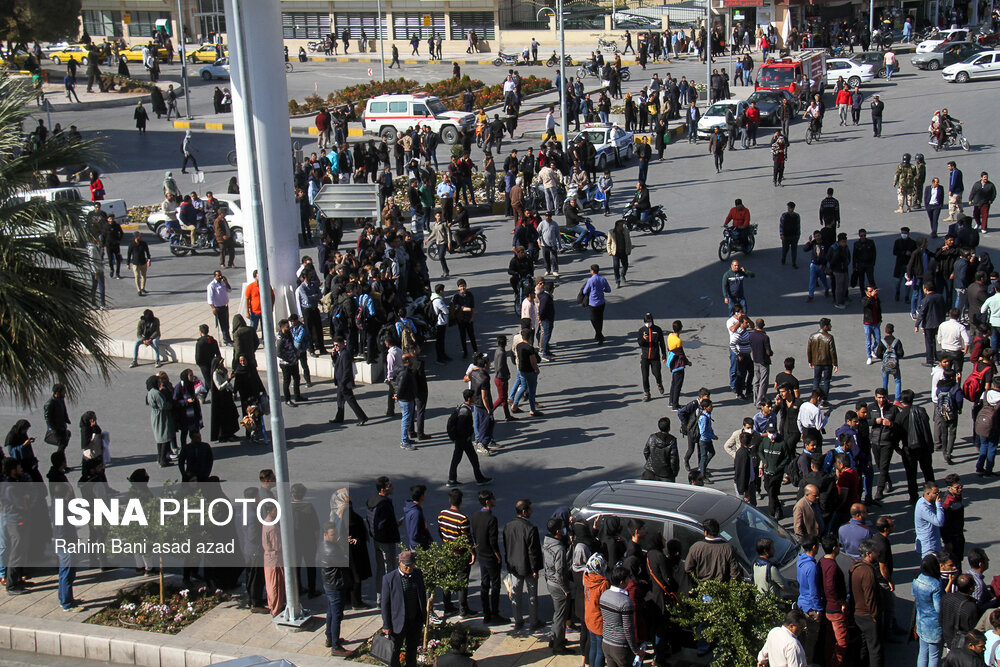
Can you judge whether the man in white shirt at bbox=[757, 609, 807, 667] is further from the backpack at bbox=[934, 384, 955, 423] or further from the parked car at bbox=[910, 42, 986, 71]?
the parked car at bbox=[910, 42, 986, 71]

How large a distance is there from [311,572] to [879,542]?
5.63 m

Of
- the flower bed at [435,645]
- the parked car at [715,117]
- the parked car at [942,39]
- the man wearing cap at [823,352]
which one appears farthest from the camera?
the parked car at [942,39]

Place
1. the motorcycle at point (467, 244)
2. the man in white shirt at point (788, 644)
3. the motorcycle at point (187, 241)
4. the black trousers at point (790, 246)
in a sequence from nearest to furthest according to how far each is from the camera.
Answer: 1. the man in white shirt at point (788, 644)
2. the black trousers at point (790, 246)
3. the motorcycle at point (467, 244)
4. the motorcycle at point (187, 241)

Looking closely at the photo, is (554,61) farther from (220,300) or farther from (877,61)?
(220,300)

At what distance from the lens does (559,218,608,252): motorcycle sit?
78.7 ft

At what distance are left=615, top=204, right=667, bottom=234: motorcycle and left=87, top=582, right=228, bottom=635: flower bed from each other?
53.5 ft

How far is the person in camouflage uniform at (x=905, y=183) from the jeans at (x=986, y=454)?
13.7 metres

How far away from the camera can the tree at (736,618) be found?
848 cm

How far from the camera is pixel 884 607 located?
→ 9.62 metres

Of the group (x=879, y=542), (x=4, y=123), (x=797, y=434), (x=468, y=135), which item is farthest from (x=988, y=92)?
(x=4, y=123)

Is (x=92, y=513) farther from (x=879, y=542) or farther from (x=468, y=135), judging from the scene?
(x=468, y=135)

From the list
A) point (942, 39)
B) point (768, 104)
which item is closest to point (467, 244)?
point (768, 104)

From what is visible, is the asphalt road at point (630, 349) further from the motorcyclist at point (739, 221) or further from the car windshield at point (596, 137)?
the car windshield at point (596, 137)

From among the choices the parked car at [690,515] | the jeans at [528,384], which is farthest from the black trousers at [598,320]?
the parked car at [690,515]
